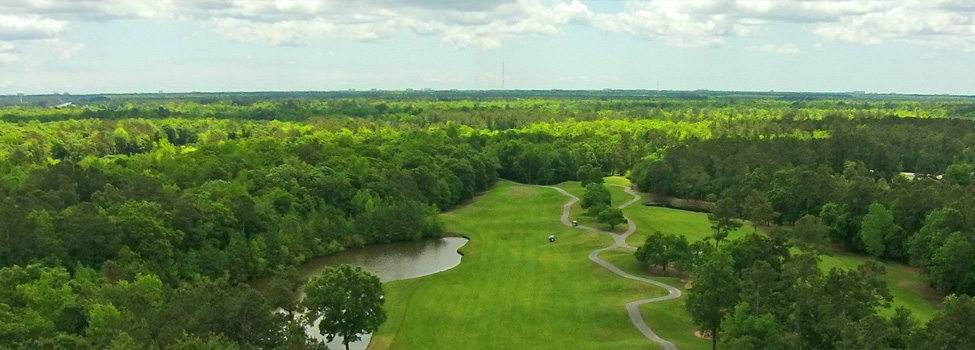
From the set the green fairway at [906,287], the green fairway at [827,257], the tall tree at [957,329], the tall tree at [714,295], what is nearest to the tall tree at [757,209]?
the green fairway at [827,257]

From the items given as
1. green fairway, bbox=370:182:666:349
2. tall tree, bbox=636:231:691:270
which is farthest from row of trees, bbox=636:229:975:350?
tall tree, bbox=636:231:691:270

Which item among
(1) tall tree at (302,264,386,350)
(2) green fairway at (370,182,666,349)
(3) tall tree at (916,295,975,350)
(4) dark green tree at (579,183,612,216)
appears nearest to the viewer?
(3) tall tree at (916,295,975,350)

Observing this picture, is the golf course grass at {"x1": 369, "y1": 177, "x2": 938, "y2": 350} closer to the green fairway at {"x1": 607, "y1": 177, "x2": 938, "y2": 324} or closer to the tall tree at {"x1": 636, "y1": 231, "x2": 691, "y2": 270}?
the green fairway at {"x1": 607, "y1": 177, "x2": 938, "y2": 324}

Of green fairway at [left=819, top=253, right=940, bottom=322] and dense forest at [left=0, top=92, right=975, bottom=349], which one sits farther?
green fairway at [left=819, top=253, right=940, bottom=322]

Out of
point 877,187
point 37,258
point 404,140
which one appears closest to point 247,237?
point 37,258

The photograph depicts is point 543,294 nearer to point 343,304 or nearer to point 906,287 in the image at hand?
point 343,304

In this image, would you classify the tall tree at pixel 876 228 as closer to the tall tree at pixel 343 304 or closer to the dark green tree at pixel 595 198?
the dark green tree at pixel 595 198

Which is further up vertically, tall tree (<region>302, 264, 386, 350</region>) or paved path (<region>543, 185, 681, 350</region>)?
tall tree (<region>302, 264, 386, 350</region>)
